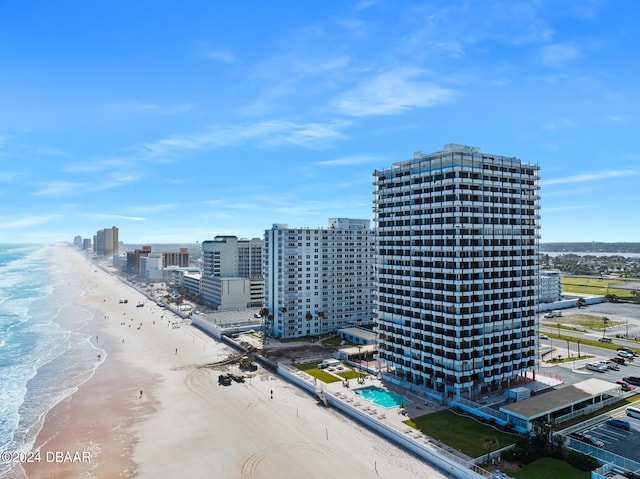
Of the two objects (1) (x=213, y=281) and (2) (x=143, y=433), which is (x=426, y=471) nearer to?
(2) (x=143, y=433)

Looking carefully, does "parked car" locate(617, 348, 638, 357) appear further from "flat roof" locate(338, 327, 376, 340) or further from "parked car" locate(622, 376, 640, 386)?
"flat roof" locate(338, 327, 376, 340)

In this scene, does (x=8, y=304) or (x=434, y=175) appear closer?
(x=434, y=175)

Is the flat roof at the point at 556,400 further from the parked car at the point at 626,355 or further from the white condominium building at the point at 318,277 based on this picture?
the white condominium building at the point at 318,277

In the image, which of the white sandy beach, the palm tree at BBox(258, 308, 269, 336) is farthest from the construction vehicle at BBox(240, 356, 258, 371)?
the palm tree at BBox(258, 308, 269, 336)

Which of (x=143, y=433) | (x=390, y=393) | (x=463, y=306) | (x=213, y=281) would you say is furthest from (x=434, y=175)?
(x=213, y=281)

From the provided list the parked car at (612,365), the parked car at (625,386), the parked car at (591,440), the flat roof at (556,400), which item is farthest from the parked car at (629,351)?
the parked car at (591,440)

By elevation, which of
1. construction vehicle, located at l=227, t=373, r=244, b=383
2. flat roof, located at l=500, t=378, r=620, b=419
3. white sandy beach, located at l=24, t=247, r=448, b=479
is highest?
flat roof, located at l=500, t=378, r=620, b=419
